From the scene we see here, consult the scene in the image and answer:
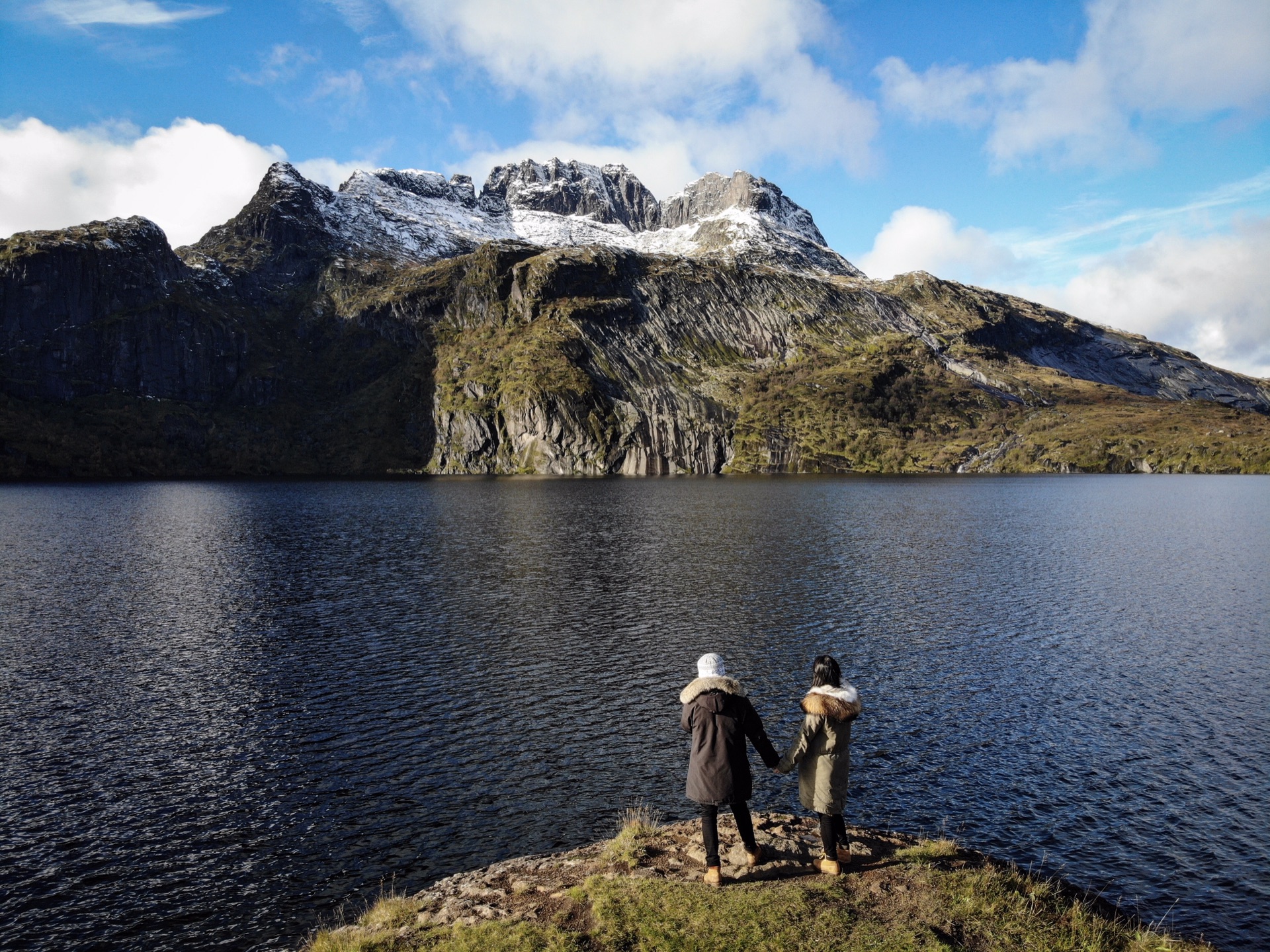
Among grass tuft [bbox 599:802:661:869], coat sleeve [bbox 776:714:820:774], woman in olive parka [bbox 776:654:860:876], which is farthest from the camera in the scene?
grass tuft [bbox 599:802:661:869]

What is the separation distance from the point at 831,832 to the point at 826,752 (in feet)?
6.79

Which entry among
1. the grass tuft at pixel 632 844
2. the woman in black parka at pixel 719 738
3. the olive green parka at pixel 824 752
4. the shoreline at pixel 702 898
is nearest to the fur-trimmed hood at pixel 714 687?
the woman in black parka at pixel 719 738

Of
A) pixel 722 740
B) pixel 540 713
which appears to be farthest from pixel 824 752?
pixel 540 713

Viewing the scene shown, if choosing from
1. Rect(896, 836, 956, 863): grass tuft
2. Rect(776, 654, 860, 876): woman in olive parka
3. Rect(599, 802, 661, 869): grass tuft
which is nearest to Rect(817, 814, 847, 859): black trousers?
Rect(776, 654, 860, 876): woman in olive parka

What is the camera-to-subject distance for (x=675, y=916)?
628 inches

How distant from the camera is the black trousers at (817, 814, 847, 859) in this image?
57.8ft

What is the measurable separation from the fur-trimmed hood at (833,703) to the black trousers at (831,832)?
2723 mm

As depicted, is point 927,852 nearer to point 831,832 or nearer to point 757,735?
point 831,832

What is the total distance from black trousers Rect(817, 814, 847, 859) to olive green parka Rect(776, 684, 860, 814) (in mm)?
327

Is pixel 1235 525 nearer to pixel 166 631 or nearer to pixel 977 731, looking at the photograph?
pixel 977 731

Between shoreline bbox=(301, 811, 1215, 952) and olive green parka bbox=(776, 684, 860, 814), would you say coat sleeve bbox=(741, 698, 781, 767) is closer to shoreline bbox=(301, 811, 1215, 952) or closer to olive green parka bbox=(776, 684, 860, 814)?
olive green parka bbox=(776, 684, 860, 814)

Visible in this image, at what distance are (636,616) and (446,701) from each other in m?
20.0

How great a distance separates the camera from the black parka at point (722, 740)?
648 inches

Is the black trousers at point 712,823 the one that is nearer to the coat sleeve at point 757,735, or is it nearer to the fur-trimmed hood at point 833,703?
the coat sleeve at point 757,735
